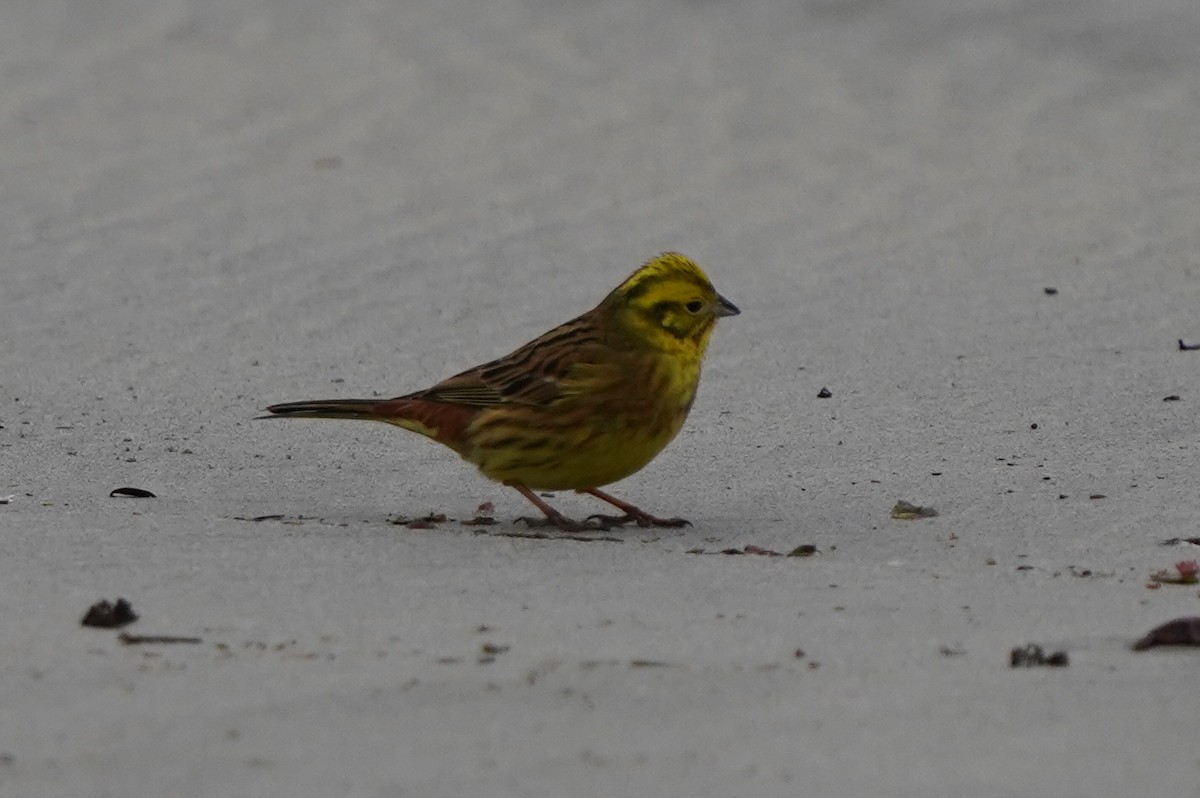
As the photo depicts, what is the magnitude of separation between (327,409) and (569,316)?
9.50 ft

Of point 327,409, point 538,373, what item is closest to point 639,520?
point 538,373

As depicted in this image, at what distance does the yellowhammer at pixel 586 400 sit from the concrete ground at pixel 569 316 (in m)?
0.21

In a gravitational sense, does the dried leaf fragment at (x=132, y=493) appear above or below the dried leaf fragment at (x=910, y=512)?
below

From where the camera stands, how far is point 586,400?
6.34m

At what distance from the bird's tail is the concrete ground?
0.26 metres

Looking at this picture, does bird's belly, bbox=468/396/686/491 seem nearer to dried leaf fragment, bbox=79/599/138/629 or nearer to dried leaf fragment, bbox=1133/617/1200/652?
dried leaf fragment, bbox=79/599/138/629

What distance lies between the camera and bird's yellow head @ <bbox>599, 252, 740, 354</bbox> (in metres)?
6.54

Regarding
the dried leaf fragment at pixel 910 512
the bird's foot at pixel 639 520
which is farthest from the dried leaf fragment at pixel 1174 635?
the bird's foot at pixel 639 520

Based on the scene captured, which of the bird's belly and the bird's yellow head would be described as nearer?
the bird's belly

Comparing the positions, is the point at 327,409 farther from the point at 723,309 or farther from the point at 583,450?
the point at 723,309

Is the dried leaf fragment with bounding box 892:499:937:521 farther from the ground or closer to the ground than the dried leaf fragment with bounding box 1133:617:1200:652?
farther from the ground

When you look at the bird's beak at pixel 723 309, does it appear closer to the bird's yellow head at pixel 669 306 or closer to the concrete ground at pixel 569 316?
the bird's yellow head at pixel 669 306

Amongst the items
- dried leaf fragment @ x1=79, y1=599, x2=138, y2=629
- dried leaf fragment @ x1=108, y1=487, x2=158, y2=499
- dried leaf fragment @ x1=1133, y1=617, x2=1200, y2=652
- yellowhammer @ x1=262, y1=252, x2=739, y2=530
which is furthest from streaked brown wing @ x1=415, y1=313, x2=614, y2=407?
dried leaf fragment @ x1=1133, y1=617, x2=1200, y2=652

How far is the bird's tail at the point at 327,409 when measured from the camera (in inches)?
259
